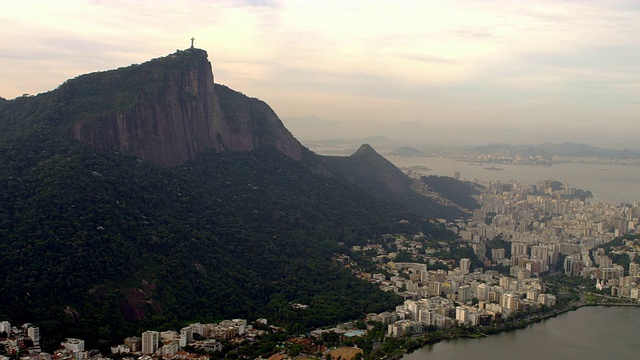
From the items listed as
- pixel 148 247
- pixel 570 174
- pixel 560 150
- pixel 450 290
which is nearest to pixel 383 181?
pixel 450 290

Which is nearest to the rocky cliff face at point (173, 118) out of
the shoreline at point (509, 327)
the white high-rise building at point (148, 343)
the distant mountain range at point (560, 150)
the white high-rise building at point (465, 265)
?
the white high-rise building at point (148, 343)

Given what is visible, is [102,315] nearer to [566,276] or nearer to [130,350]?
[130,350]

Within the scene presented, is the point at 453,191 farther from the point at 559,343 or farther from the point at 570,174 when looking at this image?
the point at 559,343

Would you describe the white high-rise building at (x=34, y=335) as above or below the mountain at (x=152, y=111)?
below

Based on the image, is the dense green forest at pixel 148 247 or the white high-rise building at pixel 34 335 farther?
the dense green forest at pixel 148 247

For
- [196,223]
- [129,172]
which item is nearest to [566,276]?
[196,223]

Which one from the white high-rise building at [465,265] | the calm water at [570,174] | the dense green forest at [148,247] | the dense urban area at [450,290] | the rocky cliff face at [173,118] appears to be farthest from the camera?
the calm water at [570,174]

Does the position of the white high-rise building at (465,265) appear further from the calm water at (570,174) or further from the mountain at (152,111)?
the calm water at (570,174)
